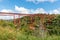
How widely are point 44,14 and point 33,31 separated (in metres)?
2.39

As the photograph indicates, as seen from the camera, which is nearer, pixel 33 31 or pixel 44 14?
pixel 33 31

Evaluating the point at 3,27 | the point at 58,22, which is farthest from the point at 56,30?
the point at 3,27

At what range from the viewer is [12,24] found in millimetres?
15289

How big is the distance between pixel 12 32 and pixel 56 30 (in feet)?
12.1

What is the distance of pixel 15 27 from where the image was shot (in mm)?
15336

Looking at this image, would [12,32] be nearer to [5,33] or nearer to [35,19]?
[5,33]

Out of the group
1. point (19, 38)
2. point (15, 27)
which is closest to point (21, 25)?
point (15, 27)

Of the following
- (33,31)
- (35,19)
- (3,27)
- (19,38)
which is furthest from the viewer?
(35,19)

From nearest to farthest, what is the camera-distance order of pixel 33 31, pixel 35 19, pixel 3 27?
pixel 3 27
pixel 33 31
pixel 35 19

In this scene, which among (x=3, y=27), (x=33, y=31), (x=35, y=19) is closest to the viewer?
(x=3, y=27)

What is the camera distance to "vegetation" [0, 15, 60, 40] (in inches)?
516

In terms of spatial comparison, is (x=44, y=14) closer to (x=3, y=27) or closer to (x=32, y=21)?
(x=32, y=21)

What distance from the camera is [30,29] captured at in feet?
51.0

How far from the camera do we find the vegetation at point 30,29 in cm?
1311
